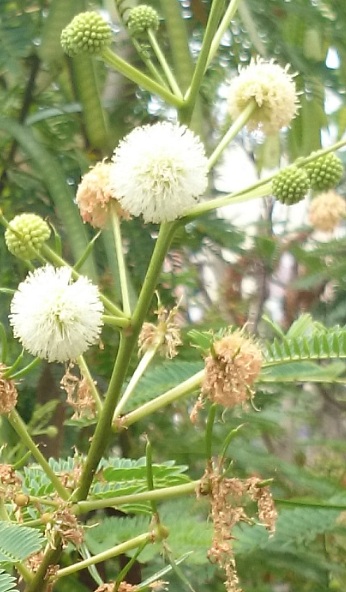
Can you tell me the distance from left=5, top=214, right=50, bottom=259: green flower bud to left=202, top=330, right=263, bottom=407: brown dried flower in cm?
10

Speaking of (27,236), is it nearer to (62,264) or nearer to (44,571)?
(62,264)

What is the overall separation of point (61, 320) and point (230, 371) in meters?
0.09

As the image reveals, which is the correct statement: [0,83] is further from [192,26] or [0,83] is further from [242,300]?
[242,300]

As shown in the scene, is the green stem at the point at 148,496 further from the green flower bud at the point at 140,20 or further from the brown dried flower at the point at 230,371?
the green flower bud at the point at 140,20

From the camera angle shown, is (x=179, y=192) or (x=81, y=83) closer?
(x=179, y=192)

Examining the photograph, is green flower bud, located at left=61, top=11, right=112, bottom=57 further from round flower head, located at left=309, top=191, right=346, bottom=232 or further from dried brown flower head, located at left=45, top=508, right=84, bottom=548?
round flower head, located at left=309, top=191, right=346, bottom=232

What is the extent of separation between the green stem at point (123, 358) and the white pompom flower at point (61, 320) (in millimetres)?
28

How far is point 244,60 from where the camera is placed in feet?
3.29

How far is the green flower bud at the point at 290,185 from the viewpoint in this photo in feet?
1.40

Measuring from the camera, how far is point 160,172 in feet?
1.37

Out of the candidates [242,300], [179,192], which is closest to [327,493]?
[179,192]

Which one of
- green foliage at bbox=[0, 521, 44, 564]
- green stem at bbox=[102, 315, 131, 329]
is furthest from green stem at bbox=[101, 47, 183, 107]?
green foliage at bbox=[0, 521, 44, 564]

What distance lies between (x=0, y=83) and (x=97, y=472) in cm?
58

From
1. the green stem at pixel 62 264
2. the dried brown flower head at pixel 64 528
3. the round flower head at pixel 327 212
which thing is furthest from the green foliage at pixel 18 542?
the round flower head at pixel 327 212
